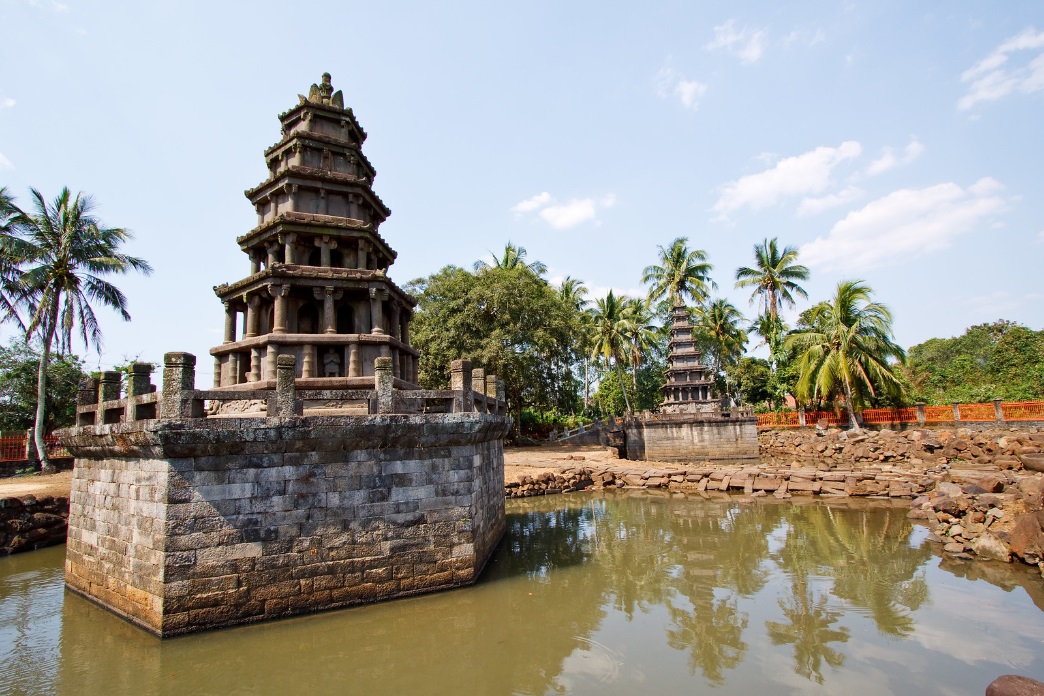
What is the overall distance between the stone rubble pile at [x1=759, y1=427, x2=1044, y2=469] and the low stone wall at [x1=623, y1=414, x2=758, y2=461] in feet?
9.60

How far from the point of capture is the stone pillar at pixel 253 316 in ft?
43.4

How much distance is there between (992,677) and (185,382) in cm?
1160

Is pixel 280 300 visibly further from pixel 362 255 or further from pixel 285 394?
pixel 285 394

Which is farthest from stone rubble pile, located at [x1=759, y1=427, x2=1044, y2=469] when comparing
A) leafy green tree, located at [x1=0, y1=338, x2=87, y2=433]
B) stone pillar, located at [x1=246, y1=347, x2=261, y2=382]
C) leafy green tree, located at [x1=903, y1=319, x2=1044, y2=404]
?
leafy green tree, located at [x1=0, y1=338, x2=87, y2=433]

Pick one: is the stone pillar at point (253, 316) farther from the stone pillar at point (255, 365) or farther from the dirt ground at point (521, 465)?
the dirt ground at point (521, 465)

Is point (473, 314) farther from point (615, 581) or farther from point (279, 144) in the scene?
point (615, 581)

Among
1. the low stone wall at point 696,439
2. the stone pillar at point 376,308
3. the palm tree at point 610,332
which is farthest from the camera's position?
the palm tree at point 610,332

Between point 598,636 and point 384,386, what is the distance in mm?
5210

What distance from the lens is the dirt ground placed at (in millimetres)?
16422

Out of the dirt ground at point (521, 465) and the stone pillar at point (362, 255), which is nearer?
the stone pillar at point (362, 255)

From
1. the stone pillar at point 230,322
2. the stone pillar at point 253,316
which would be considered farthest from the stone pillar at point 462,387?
the stone pillar at point 230,322

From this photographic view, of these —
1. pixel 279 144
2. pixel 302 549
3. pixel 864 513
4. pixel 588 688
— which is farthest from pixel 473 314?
pixel 588 688

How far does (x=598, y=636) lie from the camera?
7605 mm

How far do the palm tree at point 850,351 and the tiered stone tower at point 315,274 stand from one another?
27533 mm
